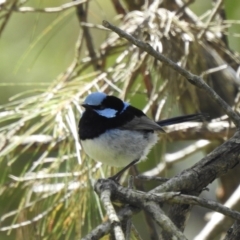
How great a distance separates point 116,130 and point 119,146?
7 centimetres

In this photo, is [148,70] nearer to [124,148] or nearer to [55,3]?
[124,148]

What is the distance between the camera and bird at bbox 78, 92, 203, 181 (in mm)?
1676

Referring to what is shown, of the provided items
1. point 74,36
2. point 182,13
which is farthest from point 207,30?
point 74,36

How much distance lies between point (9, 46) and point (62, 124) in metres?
1.60

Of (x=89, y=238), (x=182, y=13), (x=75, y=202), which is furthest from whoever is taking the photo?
(x=182, y=13)

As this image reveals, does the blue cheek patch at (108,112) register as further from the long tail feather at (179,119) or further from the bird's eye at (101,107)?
the long tail feather at (179,119)

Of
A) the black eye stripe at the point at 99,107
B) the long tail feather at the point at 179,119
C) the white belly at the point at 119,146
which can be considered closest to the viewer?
the white belly at the point at 119,146

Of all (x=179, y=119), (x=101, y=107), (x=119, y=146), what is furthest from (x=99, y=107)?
(x=179, y=119)

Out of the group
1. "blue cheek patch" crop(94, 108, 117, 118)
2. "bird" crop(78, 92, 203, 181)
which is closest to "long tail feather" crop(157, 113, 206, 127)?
"bird" crop(78, 92, 203, 181)

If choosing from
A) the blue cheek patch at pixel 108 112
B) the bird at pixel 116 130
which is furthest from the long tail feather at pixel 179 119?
the blue cheek patch at pixel 108 112

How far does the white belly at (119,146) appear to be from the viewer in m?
1.62

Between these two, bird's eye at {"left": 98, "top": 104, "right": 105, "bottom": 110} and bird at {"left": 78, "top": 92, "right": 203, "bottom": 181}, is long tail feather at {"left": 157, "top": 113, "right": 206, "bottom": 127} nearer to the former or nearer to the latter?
bird at {"left": 78, "top": 92, "right": 203, "bottom": 181}

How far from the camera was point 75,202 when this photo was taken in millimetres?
1537

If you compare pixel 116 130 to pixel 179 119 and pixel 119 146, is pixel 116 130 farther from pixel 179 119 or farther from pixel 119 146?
pixel 179 119
